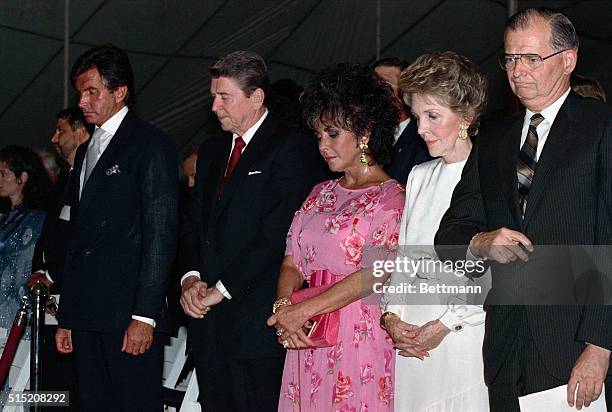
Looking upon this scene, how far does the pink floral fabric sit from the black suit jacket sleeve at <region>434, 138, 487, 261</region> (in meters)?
0.60

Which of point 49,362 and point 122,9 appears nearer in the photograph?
point 49,362

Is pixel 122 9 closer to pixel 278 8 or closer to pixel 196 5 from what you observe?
pixel 196 5

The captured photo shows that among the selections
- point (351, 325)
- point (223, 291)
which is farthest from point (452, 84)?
point (223, 291)

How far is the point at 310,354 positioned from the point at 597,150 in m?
1.50

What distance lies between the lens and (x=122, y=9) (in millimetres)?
8453

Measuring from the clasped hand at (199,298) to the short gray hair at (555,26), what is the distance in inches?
69.3

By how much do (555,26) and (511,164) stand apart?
1.33ft

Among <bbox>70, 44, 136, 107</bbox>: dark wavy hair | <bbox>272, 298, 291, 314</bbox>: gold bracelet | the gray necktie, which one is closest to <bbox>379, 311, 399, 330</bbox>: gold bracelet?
<bbox>272, 298, 291, 314</bbox>: gold bracelet

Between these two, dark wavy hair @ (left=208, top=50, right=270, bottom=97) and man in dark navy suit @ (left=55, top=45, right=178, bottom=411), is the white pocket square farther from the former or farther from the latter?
dark wavy hair @ (left=208, top=50, right=270, bottom=97)

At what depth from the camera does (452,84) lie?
3.37 m

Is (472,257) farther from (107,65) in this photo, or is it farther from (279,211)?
(107,65)

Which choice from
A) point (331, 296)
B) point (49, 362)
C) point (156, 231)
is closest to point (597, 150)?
point (331, 296)

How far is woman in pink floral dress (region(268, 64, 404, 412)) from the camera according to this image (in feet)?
12.2

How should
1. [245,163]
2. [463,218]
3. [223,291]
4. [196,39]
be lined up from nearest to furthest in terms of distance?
[463,218] < [223,291] < [245,163] < [196,39]
